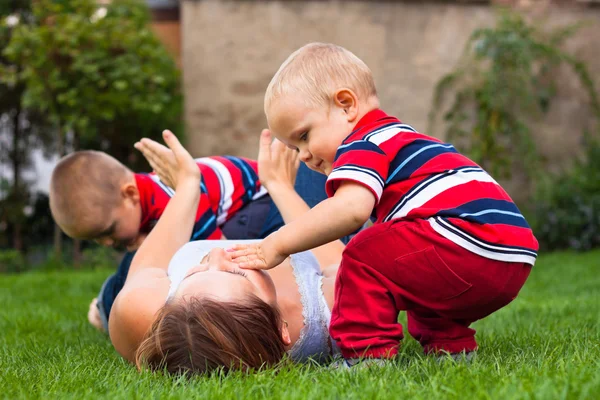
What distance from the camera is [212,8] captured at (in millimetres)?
7258

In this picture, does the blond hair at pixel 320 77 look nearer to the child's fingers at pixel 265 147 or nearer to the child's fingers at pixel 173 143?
the child's fingers at pixel 265 147

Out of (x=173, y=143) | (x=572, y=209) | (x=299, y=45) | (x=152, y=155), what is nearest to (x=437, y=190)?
(x=173, y=143)

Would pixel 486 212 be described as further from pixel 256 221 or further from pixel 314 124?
pixel 256 221

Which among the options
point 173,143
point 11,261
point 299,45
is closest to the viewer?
point 173,143

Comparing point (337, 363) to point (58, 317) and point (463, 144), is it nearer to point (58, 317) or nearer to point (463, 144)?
point (58, 317)

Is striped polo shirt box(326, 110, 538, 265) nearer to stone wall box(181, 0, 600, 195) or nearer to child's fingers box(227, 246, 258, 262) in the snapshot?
child's fingers box(227, 246, 258, 262)

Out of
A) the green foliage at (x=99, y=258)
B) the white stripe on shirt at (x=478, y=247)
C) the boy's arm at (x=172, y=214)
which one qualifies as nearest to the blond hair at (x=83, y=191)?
the boy's arm at (x=172, y=214)

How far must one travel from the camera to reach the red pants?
1.80 meters

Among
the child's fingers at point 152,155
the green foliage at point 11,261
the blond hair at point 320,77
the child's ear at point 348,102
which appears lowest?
the green foliage at point 11,261

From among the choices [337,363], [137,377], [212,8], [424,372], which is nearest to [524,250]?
[424,372]

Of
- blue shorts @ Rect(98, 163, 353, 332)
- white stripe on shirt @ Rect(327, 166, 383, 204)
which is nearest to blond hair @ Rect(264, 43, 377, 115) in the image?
white stripe on shirt @ Rect(327, 166, 383, 204)

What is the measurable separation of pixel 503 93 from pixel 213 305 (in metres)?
6.66

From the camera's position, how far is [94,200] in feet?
9.74

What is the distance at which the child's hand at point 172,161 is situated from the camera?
2.56 m
